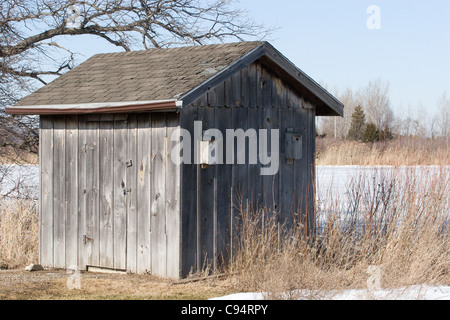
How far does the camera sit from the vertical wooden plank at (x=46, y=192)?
10258 millimetres

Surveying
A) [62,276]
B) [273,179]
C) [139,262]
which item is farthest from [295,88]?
[62,276]

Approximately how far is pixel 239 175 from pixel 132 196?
157 centimetres

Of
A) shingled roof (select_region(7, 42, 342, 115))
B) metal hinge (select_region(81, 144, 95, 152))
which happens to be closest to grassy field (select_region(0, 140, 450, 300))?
metal hinge (select_region(81, 144, 95, 152))

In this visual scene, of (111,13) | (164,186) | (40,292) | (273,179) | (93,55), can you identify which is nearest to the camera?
(40,292)

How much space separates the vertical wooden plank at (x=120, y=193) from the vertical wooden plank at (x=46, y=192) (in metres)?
1.43

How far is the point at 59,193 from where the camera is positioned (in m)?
10.1

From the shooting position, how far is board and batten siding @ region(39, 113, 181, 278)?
8781 millimetres

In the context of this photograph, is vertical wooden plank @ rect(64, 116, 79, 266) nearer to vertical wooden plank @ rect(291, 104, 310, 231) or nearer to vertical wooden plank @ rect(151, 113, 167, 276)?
vertical wooden plank @ rect(151, 113, 167, 276)

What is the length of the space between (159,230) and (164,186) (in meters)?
0.60

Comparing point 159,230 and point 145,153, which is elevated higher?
point 145,153

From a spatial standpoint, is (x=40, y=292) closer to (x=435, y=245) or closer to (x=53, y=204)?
(x=53, y=204)

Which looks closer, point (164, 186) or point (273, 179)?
point (164, 186)

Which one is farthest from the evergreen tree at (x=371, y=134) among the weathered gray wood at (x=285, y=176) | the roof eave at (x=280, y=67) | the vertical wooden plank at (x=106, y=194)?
the vertical wooden plank at (x=106, y=194)

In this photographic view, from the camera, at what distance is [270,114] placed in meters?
10.0
